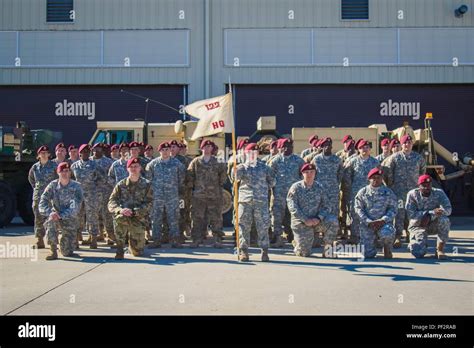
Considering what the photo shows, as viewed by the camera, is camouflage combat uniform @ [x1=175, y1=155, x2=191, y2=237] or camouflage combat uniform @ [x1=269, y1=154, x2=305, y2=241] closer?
camouflage combat uniform @ [x1=269, y1=154, x2=305, y2=241]

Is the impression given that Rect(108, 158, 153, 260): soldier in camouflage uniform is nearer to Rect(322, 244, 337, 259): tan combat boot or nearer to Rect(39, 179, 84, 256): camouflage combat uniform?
Rect(39, 179, 84, 256): camouflage combat uniform

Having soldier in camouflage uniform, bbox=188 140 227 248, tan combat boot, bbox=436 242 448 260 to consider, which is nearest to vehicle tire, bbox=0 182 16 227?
soldier in camouflage uniform, bbox=188 140 227 248

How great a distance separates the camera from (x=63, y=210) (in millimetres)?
8992

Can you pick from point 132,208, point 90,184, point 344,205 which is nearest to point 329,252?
point 344,205

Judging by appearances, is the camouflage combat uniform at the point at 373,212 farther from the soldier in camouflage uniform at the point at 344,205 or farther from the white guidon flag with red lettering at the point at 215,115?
the white guidon flag with red lettering at the point at 215,115

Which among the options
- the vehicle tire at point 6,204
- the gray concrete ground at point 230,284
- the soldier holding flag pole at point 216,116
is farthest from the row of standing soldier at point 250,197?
the vehicle tire at point 6,204

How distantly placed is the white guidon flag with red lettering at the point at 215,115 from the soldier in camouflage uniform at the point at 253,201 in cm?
Answer: 63

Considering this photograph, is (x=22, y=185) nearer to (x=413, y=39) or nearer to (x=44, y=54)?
(x=44, y=54)

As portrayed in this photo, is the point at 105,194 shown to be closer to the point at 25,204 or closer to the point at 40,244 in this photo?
the point at 40,244

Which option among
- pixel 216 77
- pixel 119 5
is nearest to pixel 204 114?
pixel 216 77

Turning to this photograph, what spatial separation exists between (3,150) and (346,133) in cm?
855

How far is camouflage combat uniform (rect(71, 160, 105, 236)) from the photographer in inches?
399

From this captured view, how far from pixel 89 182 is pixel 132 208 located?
1637mm

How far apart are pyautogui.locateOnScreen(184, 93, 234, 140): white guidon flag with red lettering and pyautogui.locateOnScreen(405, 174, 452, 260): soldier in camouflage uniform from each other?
3.10m
